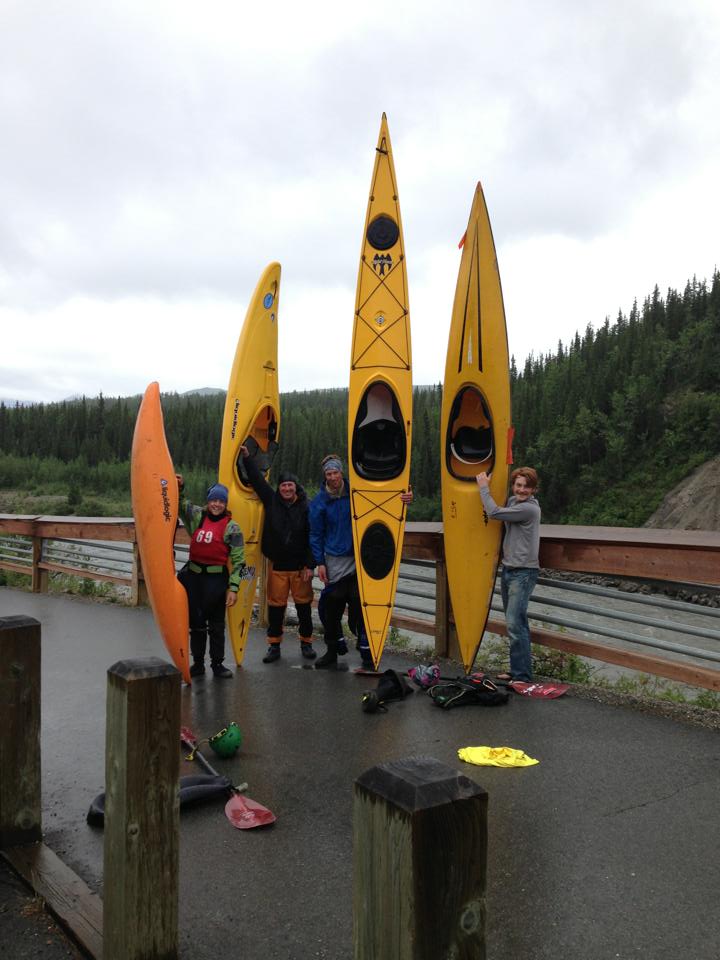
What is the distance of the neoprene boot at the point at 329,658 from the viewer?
17.9 feet

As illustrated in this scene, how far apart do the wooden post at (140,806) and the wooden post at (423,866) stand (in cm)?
80

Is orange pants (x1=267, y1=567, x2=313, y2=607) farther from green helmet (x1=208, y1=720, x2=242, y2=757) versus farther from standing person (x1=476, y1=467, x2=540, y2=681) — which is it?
green helmet (x1=208, y1=720, x2=242, y2=757)

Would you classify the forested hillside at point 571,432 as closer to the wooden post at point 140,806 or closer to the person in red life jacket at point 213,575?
the person in red life jacket at point 213,575

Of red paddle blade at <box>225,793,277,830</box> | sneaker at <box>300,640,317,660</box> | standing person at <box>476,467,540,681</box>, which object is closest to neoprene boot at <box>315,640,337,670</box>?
sneaker at <box>300,640,317,660</box>

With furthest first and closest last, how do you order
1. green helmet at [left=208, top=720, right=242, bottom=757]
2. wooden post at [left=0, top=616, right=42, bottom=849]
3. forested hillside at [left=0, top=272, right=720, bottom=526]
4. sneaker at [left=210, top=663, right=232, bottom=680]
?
forested hillside at [left=0, top=272, right=720, bottom=526]
sneaker at [left=210, top=663, right=232, bottom=680]
green helmet at [left=208, top=720, right=242, bottom=757]
wooden post at [left=0, top=616, right=42, bottom=849]

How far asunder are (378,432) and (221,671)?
2380mm

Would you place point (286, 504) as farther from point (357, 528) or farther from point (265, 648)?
point (265, 648)

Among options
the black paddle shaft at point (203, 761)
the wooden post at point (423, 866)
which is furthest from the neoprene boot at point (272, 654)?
the wooden post at point (423, 866)

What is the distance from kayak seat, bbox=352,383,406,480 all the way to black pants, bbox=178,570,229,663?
1579 mm

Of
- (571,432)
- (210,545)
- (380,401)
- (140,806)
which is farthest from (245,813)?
(571,432)

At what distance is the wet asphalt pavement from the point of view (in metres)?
2.29

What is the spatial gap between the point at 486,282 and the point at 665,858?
4578 millimetres

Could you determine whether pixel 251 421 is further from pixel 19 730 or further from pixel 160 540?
pixel 19 730

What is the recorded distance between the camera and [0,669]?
267 centimetres
